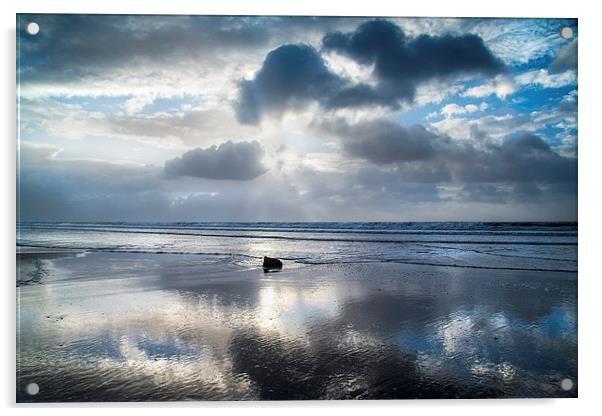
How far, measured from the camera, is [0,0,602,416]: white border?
3238mm

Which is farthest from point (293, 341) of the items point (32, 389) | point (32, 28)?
point (32, 28)

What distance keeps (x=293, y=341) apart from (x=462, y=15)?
317 centimetres

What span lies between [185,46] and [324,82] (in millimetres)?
1444

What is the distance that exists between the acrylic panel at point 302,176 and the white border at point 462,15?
77mm

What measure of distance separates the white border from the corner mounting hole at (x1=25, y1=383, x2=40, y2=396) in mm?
152

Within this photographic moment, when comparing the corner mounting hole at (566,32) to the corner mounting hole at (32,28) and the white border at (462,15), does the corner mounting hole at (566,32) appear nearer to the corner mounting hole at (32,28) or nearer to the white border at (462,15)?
the white border at (462,15)

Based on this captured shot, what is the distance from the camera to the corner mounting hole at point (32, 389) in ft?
9.77

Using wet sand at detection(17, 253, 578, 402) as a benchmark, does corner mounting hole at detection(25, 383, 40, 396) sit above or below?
below

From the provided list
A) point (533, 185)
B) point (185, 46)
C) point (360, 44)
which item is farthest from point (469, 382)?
point (185, 46)

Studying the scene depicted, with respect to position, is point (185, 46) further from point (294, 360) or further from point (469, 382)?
point (469, 382)

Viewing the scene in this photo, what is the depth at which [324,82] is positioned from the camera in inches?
166

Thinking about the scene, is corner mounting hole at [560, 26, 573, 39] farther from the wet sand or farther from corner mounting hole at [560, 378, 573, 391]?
corner mounting hole at [560, 378, 573, 391]

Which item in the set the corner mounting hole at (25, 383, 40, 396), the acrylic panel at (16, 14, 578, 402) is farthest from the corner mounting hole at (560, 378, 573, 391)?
the corner mounting hole at (25, 383, 40, 396)

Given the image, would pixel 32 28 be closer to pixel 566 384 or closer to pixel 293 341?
pixel 293 341
